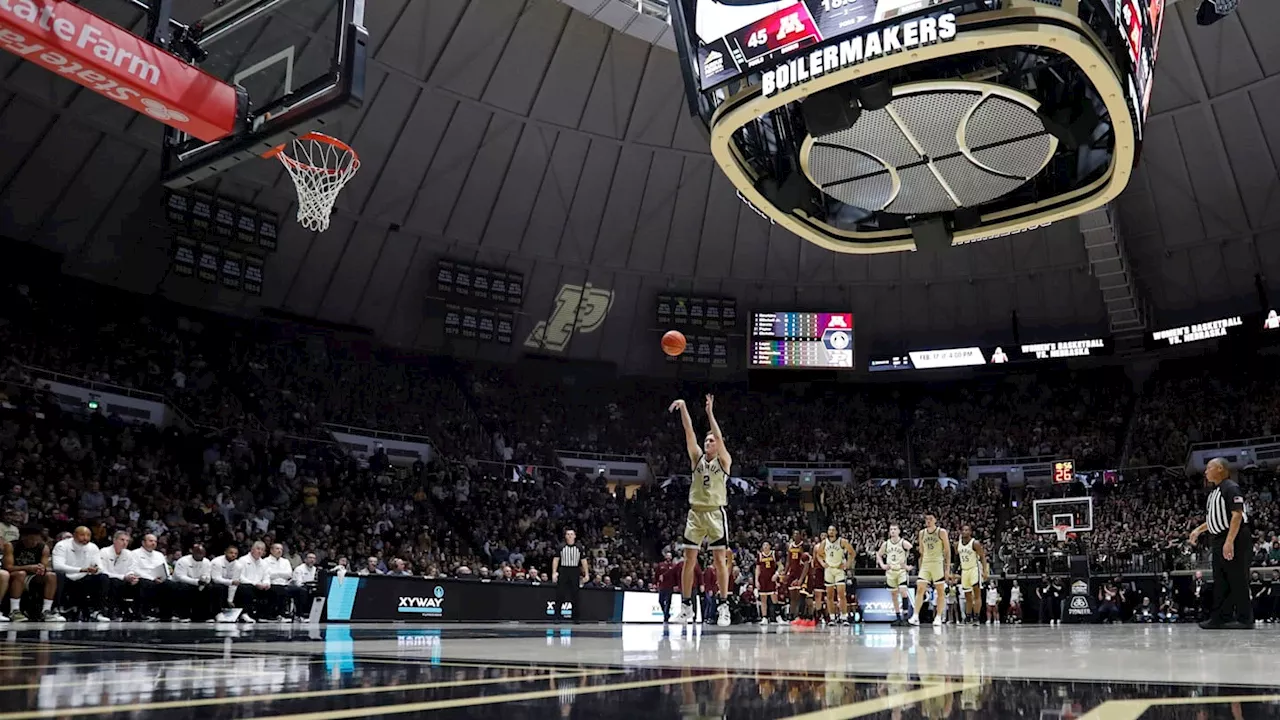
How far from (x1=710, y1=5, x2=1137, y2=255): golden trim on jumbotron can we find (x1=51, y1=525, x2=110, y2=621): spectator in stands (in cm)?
1070

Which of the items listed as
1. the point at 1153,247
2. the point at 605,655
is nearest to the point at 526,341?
the point at 1153,247

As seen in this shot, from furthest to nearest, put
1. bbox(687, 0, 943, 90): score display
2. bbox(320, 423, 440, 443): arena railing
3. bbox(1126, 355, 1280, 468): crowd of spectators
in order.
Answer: bbox(1126, 355, 1280, 468): crowd of spectators
bbox(320, 423, 440, 443): arena railing
bbox(687, 0, 943, 90): score display

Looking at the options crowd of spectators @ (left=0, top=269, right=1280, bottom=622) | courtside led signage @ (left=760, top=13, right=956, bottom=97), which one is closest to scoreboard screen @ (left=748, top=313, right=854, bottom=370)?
crowd of spectators @ (left=0, top=269, right=1280, bottom=622)

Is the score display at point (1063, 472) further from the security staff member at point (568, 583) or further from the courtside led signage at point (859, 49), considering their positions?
the courtside led signage at point (859, 49)

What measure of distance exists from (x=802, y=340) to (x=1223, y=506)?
25.5 meters

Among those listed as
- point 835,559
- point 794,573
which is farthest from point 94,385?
point 835,559

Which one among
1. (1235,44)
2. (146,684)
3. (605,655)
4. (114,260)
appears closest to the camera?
(146,684)

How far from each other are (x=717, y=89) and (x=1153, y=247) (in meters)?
27.5

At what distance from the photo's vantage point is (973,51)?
32.0 ft

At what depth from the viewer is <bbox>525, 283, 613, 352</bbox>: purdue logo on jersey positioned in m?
35.5

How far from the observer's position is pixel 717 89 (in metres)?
11.1

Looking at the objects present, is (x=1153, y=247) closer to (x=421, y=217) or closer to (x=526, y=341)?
(x=526, y=341)

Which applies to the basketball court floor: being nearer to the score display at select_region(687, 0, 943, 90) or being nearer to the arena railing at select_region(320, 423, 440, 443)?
the score display at select_region(687, 0, 943, 90)

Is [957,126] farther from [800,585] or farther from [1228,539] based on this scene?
[800,585]
